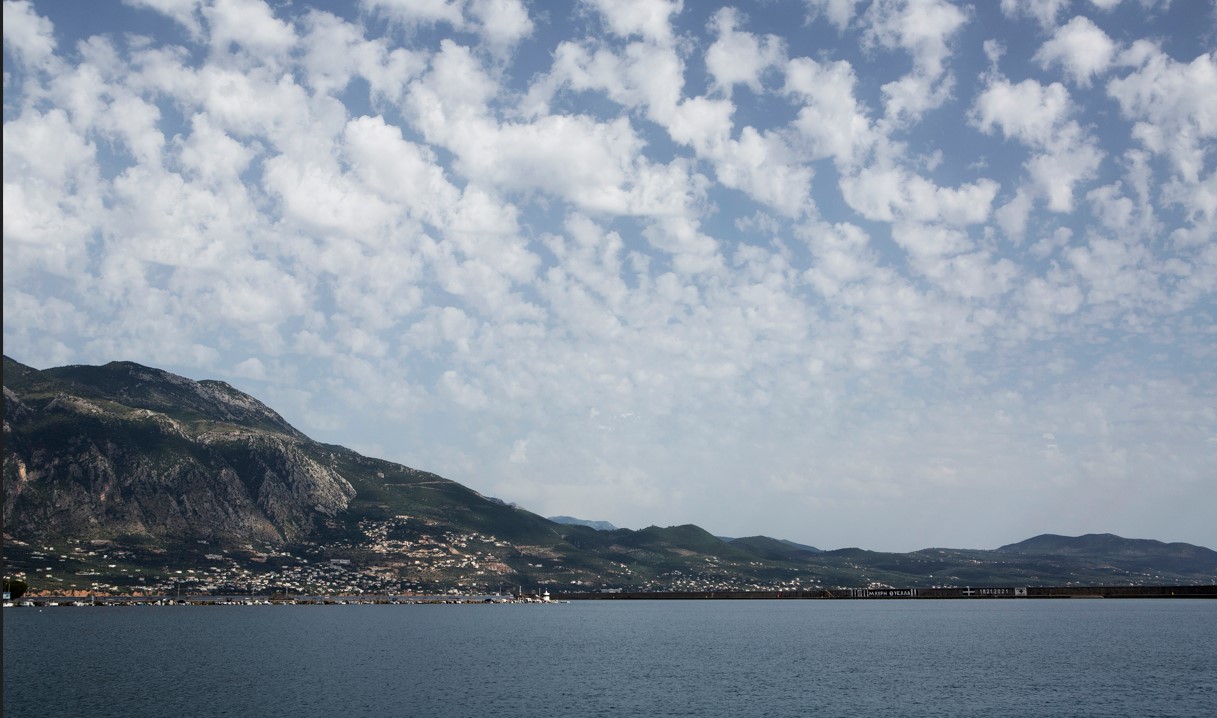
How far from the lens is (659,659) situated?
13862 cm

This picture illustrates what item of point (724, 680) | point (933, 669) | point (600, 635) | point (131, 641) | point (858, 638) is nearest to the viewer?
point (724, 680)

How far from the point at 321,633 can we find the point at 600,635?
5978cm

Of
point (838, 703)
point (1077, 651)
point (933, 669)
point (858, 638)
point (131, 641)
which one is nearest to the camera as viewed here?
point (838, 703)

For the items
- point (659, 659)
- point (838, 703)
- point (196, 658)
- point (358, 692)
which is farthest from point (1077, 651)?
point (196, 658)

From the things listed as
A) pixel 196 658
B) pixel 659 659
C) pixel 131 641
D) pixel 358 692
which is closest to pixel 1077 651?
pixel 659 659

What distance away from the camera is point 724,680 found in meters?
110

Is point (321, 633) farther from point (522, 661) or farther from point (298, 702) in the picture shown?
point (298, 702)

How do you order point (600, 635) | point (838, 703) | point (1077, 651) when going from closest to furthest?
point (838, 703) → point (1077, 651) → point (600, 635)

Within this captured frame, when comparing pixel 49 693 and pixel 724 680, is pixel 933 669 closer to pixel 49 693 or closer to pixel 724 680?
pixel 724 680

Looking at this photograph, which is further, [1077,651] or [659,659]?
[1077,651]

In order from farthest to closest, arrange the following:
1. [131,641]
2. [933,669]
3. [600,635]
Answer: [600,635] → [131,641] → [933,669]

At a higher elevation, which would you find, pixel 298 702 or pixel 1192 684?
pixel 1192 684

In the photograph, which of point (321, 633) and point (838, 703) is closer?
point (838, 703)

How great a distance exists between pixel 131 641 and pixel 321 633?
3905 centimetres
